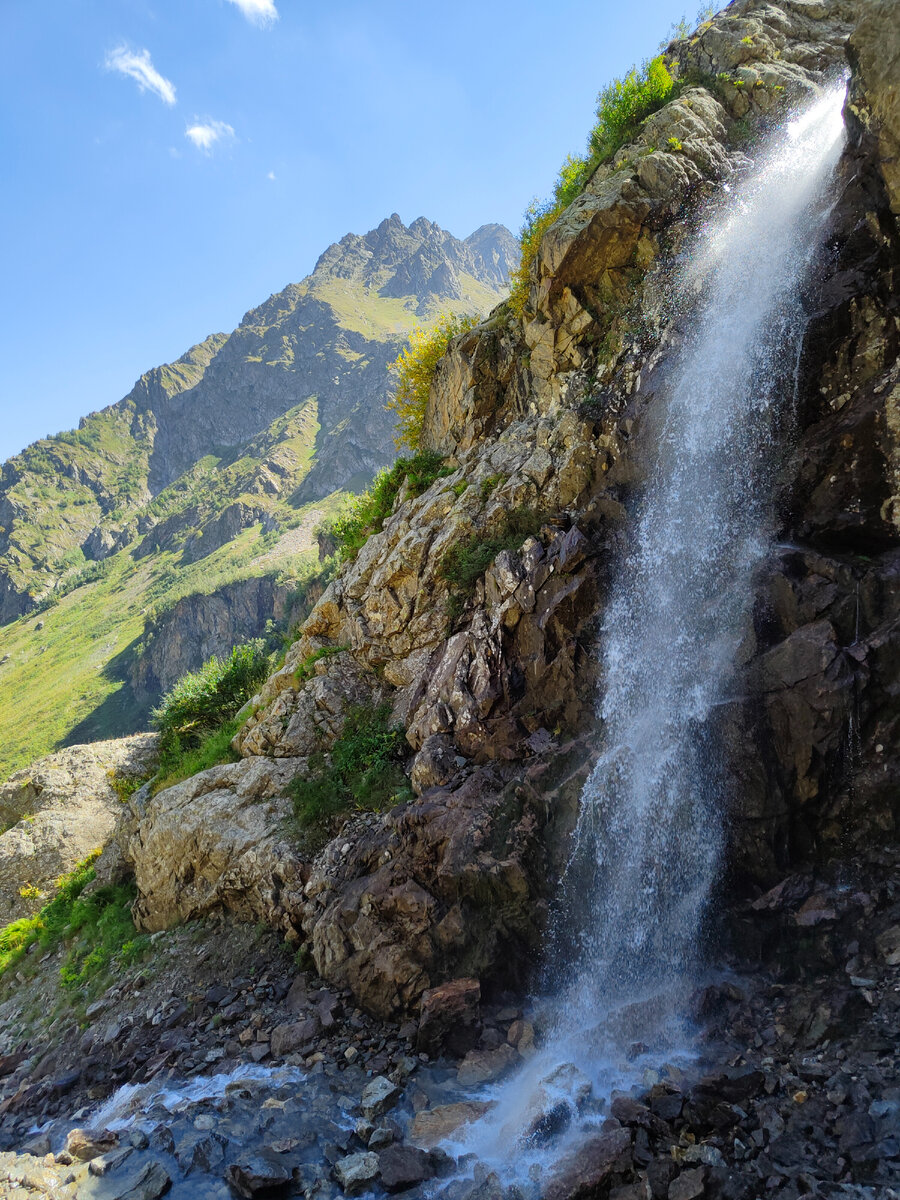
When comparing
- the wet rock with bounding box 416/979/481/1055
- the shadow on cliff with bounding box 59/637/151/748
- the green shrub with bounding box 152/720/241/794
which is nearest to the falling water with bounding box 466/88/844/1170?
the wet rock with bounding box 416/979/481/1055

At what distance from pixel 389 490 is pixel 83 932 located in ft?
55.1

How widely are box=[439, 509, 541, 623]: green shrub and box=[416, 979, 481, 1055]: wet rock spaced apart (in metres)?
8.52

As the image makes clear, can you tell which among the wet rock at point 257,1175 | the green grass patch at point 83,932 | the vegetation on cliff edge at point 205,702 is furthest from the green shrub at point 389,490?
the wet rock at point 257,1175

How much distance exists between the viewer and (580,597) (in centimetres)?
1296

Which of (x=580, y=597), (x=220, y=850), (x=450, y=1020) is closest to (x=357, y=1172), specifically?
(x=450, y=1020)

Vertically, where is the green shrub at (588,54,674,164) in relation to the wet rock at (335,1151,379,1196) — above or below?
above

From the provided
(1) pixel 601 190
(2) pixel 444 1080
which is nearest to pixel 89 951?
(2) pixel 444 1080

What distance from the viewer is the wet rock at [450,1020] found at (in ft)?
31.3

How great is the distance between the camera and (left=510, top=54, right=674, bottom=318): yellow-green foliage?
65.1ft

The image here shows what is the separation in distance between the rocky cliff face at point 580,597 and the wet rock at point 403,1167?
2.53 m

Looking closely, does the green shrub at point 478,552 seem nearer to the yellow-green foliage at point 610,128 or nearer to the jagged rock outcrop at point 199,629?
the yellow-green foliage at point 610,128

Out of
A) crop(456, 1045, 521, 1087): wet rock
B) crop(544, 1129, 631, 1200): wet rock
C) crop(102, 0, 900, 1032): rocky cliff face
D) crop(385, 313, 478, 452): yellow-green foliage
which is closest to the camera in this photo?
crop(544, 1129, 631, 1200): wet rock

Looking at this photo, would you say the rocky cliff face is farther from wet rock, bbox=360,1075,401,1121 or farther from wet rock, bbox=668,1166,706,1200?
wet rock, bbox=668,1166,706,1200

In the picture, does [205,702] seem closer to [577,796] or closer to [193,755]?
[193,755]
